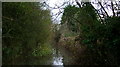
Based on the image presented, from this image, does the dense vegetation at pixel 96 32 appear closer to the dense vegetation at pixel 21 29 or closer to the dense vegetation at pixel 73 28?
the dense vegetation at pixel 73 28

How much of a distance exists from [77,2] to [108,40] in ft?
4.35

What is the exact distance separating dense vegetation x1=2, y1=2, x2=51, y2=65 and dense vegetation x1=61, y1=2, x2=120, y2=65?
2.46 ft

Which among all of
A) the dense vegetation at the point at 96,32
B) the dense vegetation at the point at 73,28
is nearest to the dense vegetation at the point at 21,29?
the dense vegetation at the point at 73,28

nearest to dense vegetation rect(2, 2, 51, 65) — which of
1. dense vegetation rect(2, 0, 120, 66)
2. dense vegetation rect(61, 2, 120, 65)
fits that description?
dense vegetation rect(2, 0, 120, 66)

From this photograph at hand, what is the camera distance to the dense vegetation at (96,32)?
3008 millimetres

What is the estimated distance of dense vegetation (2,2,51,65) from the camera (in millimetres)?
4004

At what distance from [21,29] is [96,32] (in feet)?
5.64

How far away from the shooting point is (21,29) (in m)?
4.32

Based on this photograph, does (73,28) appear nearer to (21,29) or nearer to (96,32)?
(21,29)

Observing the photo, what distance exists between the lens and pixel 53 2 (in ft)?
13.7

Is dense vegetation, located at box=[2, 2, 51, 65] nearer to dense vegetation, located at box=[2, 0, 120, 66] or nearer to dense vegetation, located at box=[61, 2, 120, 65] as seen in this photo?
dense vegetation, located at box=[2, 0, 120, 66]

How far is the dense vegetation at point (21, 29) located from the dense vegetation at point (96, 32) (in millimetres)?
749

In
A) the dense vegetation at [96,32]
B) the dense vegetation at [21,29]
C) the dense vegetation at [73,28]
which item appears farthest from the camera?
the dense vegetation at [21,29]

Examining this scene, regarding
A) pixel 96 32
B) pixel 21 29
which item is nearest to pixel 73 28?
pixel 21 29
